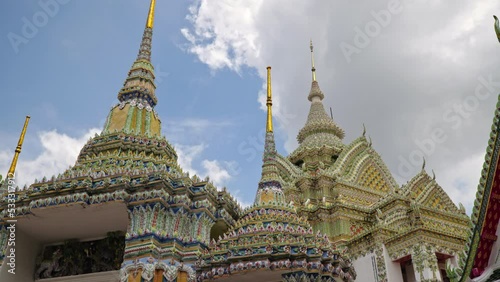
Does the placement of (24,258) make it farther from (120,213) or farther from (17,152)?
(17,152)

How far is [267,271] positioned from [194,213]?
2277mm

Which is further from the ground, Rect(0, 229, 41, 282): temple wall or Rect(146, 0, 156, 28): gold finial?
Rect(146, 0, 156, 28): gold finial

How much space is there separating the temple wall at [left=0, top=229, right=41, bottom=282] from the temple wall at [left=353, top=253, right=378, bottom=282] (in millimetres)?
11357

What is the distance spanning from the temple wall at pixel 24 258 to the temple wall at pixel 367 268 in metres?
11.4

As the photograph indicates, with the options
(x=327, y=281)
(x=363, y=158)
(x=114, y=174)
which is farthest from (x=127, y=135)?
(x=363, y=158)

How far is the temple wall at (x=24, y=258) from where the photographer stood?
11.3 meters

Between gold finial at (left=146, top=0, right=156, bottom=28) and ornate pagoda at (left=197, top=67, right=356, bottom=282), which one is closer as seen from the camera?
ornate pagoda at (left=197, top=67, right=356, bottom=282)

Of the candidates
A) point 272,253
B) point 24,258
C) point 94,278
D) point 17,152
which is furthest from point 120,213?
point 17,152

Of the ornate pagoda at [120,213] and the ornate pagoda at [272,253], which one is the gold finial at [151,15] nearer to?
the ornate pagoda at [120,213]

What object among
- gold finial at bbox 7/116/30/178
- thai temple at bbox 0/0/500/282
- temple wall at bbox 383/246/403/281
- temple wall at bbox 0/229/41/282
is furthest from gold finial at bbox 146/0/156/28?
temple wall at bbox 383/246/403/281

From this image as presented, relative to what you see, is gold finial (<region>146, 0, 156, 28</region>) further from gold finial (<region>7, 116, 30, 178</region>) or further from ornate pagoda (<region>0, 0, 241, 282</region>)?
gold finial (<region>7, 116, 30, 178</region>)

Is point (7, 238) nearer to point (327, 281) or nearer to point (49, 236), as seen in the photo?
point (49, 236)

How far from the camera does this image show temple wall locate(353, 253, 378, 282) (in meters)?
17.9

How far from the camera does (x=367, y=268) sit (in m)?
18.2
